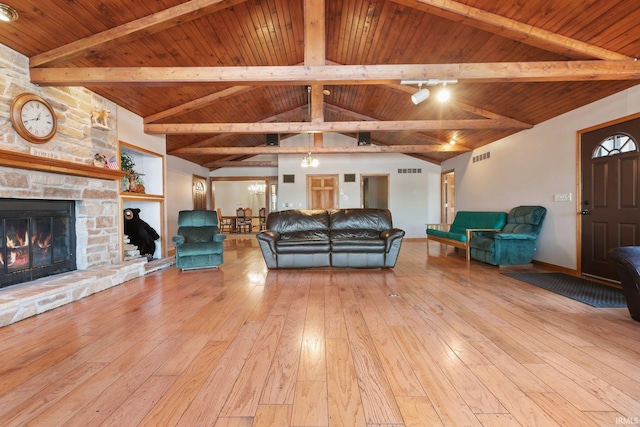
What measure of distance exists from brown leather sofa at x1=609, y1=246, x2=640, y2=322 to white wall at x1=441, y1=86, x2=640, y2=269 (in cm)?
198

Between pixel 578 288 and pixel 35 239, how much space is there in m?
6.38

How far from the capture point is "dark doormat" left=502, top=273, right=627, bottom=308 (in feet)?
9.73

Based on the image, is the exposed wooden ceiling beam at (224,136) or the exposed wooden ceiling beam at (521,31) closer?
the exposed wooden ceiling beam at (521,31)

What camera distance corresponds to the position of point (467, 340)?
212 centimetres

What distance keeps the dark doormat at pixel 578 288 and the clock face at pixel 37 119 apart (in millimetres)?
6045

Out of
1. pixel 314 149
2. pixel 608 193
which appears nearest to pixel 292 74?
pixel 314 149

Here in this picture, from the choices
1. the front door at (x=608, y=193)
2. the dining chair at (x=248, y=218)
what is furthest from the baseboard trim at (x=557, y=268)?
the dining chair at (x=248, y=218)

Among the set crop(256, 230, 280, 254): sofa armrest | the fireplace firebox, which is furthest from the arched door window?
the fireplace firebox

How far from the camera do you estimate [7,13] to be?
2.45 meters

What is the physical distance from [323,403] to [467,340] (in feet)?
4.15

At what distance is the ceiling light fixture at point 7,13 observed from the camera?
2406mm

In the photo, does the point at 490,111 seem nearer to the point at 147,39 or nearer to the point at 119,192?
the point at 147,39

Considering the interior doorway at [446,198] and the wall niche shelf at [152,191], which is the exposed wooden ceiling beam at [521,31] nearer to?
the wall niche shelf at [152,191]

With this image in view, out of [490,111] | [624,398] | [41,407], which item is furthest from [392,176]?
[41,407]
